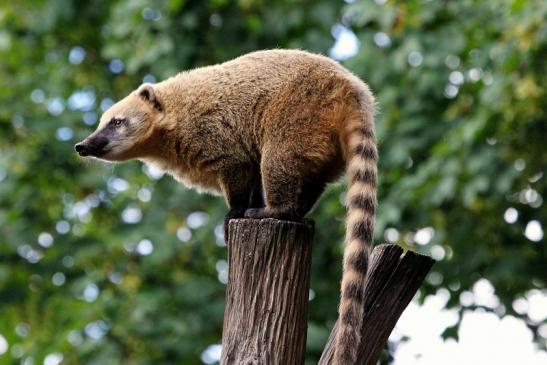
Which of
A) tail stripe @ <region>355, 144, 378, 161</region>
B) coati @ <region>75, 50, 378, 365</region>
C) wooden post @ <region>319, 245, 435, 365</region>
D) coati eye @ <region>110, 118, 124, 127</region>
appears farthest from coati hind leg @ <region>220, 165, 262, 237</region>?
wooden post @ <region>319, 245, 435, 365</region>

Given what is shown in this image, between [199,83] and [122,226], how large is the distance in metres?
3.93

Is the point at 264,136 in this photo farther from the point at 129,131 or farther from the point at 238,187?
the point at 129,131

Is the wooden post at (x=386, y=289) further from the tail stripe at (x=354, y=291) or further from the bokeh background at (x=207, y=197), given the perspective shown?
the bokeh background at (x=207, y=197)

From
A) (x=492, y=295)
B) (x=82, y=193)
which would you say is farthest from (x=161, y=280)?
(x=492, y=295)

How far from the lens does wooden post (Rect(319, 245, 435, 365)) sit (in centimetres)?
543

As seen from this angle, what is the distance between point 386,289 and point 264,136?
1366mm

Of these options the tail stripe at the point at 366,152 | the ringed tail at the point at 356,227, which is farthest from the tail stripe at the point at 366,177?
the tail stripe at the point at 366,152

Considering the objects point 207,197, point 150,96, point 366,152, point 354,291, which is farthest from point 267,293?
point 207,197

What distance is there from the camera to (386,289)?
5.50 m

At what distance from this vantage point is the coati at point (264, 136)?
5.97 meters

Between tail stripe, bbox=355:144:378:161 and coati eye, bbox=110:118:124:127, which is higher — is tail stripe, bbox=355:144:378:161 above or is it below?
above

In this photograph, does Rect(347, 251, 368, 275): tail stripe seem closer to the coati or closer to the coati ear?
the coati

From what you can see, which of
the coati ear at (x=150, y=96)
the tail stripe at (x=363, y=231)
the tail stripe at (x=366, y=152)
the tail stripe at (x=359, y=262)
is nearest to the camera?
the tail stripe at (x=359, y=262)

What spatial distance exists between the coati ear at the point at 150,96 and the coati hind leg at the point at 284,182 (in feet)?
4.00
